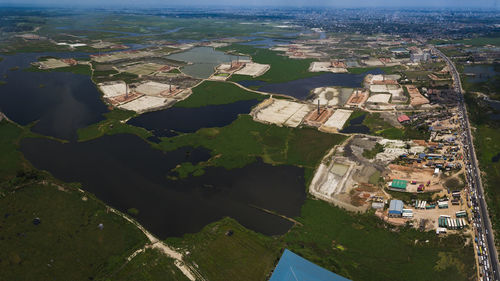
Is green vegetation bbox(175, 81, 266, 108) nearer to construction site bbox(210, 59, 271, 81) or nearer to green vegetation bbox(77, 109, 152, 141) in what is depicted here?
construction site bbox(210, 59, 271, 81)

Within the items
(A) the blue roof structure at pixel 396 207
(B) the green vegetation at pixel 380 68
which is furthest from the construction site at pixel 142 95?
(B) the green vegetation at pixel 380 68

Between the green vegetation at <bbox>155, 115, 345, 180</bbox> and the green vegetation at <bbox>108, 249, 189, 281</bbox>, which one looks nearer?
the green vegetation at <bbox>108, 249, 189, 281</bbox>

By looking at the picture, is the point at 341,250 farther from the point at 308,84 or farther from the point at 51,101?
the point at 51,101

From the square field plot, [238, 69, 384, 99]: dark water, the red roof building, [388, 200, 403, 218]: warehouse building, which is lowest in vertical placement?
[388, 200, 403, 218]: warehouse building

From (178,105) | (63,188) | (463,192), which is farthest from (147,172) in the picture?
(463,192)

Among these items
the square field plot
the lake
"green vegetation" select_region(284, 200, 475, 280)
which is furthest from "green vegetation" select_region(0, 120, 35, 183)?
the lake

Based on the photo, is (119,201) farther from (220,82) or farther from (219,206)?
(220,82)

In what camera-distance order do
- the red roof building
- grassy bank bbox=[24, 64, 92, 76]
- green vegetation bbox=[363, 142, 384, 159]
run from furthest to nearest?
grassy bank bbox=[24, 64, 92, 76] → the red roof building → green vegetation bbox=[363, 142, 384, 159]

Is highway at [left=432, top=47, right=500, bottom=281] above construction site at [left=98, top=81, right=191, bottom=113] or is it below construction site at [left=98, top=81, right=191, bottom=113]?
below
